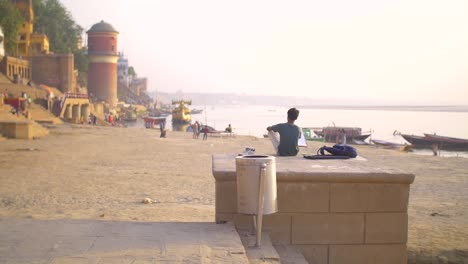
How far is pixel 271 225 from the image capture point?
19.4 ft

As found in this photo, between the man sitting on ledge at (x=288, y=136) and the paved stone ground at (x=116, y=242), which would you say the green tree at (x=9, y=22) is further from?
the paved stone ground at (x=116, y=242)

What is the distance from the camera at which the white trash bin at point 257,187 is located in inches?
203

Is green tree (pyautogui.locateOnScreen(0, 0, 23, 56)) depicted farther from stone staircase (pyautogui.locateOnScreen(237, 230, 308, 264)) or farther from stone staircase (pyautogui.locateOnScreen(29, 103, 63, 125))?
stone staircase (pyautogui.locateOnScreen(237, 230, 308, 264))

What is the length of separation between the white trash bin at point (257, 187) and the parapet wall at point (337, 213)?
59cm

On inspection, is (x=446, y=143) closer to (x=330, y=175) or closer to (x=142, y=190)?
(x=142, y=190)

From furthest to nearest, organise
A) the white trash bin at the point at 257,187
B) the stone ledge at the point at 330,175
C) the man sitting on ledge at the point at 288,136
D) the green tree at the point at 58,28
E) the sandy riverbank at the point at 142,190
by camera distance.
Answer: the green tree at the point at 58,28
the sandy riverbank at the point at 142,190
the man sitting on ledge at the point at 288,136
the stone ledge at the point at 330,175
the white trash bin at the point at 257,187

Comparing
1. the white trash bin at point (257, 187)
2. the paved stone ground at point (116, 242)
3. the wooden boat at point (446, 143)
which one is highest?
the white trash bin at point (257, 187)

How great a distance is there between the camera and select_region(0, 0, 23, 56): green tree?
56.0 m

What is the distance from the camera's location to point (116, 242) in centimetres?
521

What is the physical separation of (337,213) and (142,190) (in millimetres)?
7741

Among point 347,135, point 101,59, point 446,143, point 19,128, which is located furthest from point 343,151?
point 101,59

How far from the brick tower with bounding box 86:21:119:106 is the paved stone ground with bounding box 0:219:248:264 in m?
71.9

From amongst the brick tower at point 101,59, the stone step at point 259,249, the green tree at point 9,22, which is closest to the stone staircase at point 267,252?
the stone step at point 259,249

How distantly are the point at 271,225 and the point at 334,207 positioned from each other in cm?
80
